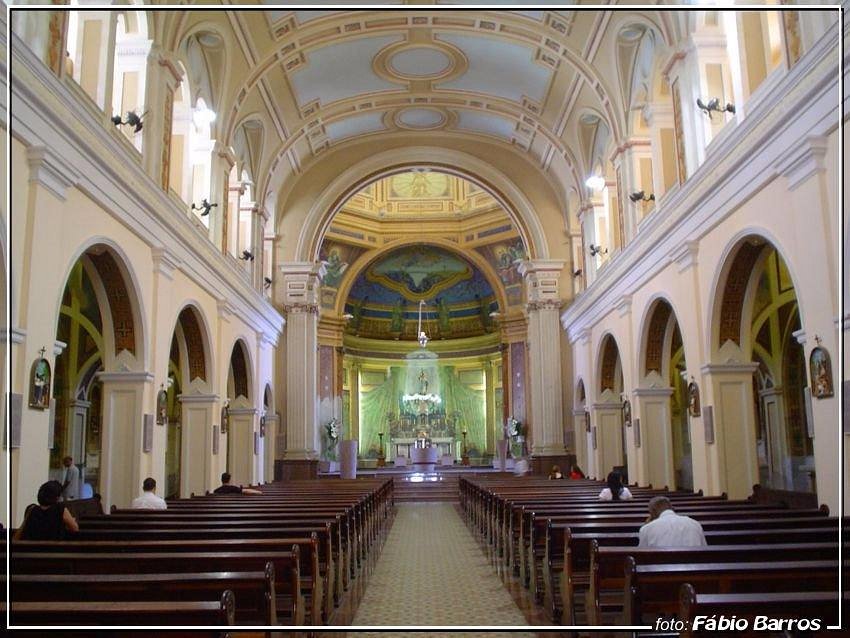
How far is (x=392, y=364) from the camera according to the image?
3303 centimetres

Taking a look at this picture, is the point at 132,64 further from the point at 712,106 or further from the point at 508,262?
the point at 508,262

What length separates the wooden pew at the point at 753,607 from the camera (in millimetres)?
3072

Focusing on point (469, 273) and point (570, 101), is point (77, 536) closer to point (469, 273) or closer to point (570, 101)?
point (570, 101)

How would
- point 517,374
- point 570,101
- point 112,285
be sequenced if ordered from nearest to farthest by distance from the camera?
point 112,285
point 570,101
point 517,374

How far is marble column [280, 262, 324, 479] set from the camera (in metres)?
20.7

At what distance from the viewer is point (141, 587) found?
3812mm

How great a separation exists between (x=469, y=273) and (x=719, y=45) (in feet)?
70.1

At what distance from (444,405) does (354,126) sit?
15365 millimetres

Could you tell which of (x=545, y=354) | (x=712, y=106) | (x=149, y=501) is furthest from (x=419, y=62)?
(x=149, y=501)

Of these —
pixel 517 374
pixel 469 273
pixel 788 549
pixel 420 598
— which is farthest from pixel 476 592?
pixel 469 273

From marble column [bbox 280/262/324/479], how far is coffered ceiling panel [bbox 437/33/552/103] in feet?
21.9

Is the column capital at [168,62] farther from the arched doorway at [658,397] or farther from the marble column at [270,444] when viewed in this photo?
the marble column at [270,444]

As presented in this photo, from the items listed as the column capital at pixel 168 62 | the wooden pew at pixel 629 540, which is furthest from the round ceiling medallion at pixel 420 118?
the wooden pew at pixel 629 540

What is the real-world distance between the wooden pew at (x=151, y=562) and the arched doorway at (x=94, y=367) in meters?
5.50
